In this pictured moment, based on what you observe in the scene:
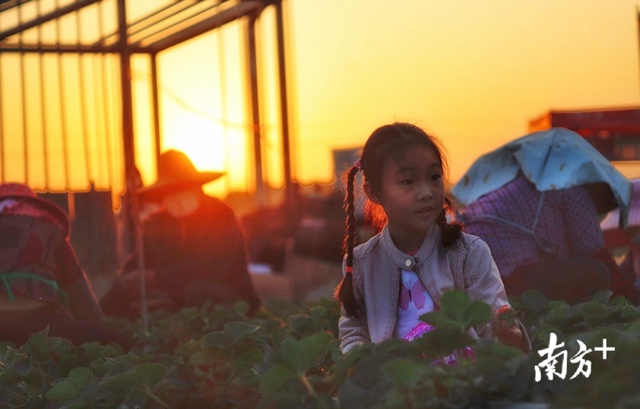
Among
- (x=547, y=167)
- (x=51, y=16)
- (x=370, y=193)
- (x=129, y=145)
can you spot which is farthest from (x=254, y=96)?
(x=370, y=193)

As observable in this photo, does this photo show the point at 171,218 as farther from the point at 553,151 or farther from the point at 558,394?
the point at 558,394

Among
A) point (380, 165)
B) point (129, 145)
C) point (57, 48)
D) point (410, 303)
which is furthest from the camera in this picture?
point (57, 48)

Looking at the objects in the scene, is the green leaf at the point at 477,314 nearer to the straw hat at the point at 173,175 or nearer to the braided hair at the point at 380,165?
the braided hair at the point at 380,165

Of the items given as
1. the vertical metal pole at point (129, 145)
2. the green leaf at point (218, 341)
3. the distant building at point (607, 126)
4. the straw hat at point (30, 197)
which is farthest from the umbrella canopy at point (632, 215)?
the green leaf at point (218, 341)

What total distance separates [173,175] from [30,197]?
3.16 metres

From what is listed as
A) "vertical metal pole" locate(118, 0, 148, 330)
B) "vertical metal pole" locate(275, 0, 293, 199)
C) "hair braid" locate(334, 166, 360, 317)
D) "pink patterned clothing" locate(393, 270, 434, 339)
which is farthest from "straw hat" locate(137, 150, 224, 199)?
"pink patterned clothing" locate(393, 270, 434, 339)

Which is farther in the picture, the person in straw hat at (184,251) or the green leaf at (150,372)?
the person in straw hat at (184,251)

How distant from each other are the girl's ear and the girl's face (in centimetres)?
7

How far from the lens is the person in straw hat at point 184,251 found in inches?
329

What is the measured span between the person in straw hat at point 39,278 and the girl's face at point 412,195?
2149 mm

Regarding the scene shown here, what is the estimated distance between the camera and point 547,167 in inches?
245

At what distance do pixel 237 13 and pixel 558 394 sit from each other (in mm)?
7449

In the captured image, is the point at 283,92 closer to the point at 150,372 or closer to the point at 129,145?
the point at 129,145

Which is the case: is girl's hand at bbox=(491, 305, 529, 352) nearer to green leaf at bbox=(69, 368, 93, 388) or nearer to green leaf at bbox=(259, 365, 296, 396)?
green leaf at bbox=(259, 365, 296, 396)
